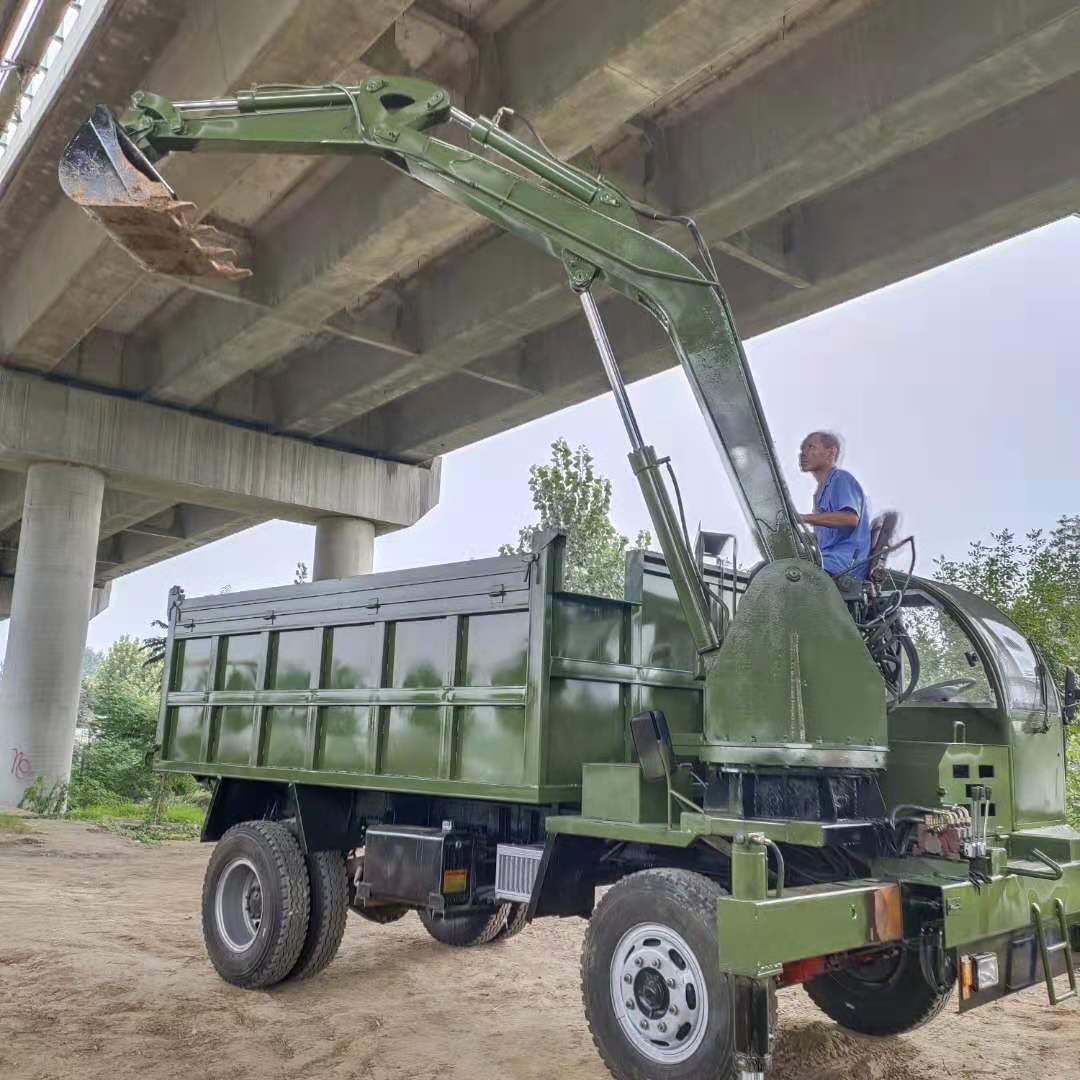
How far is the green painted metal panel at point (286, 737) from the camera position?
702 cm

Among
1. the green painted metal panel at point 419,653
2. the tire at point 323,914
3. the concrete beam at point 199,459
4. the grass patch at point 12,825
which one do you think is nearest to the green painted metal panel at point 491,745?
the green painted metal panel at point 419,653

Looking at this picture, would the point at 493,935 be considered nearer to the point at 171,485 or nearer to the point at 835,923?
the point at 835,923

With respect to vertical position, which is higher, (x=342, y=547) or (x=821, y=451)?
(x=342, y=547)

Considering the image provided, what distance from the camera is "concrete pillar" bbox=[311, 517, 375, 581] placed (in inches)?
801

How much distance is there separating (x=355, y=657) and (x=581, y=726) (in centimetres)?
176

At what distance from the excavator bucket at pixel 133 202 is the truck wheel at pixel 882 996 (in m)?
5.22

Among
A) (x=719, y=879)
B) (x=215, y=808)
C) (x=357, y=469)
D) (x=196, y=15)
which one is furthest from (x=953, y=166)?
(x=357, y=469)

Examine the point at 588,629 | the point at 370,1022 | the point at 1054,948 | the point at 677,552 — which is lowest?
the point at 370,1022

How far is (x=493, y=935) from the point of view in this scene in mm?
8125

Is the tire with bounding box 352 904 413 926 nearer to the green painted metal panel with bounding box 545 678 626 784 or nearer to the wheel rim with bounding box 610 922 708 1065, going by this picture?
the green painted metal panel with bounding box 545 678 626 784

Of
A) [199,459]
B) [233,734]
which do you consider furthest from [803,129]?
[199,459]

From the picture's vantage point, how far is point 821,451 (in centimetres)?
587

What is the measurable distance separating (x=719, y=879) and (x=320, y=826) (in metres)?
2.90

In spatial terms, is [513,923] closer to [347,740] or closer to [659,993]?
[347,740]
